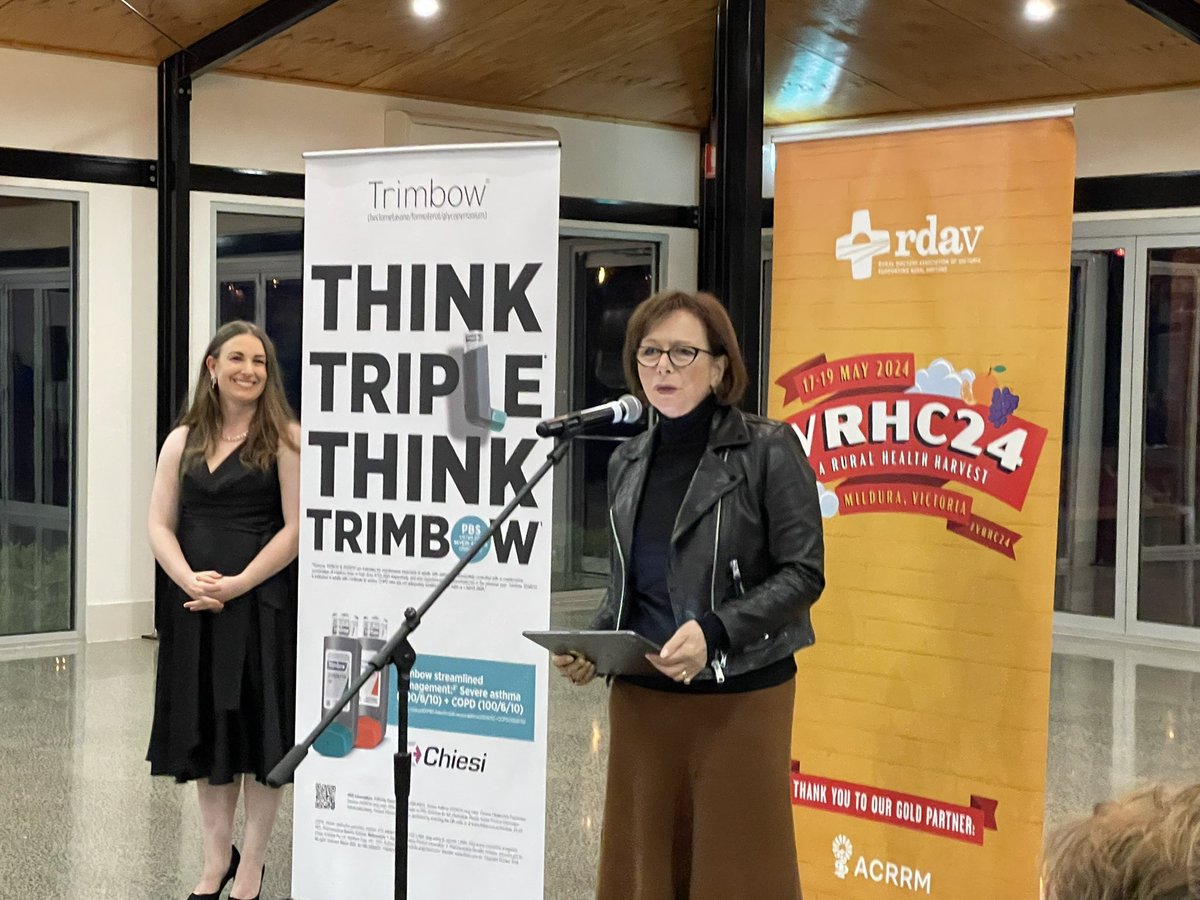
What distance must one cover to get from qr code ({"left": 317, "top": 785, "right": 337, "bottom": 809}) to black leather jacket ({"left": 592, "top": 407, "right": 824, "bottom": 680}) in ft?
4.18

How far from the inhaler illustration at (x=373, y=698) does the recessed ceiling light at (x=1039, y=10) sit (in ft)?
17.1

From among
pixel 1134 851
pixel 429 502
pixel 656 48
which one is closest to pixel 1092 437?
pixel 656 48

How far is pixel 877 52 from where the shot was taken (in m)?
7.90

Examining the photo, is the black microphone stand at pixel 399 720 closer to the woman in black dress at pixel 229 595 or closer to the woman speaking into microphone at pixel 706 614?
the woman speaking into microphone at pixel 706 614

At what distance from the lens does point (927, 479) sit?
11.3ft

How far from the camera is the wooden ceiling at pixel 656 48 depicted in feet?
23.9

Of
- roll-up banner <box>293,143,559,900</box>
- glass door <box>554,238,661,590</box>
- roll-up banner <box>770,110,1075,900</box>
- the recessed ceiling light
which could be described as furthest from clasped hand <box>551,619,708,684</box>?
glass door <box>554,238,661,590</box>

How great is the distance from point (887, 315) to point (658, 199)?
601 cm

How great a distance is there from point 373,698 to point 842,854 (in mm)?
1298

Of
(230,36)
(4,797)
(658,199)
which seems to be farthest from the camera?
(658,199)

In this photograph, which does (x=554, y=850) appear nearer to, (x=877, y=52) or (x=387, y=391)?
(x=387, y=391)

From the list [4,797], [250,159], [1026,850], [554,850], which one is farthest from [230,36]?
[1026,850]

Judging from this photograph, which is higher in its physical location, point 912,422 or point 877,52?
point 877,52

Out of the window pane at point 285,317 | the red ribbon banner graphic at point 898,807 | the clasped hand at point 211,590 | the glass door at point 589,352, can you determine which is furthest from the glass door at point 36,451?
the red ribbon banner graphic at point 898,807
